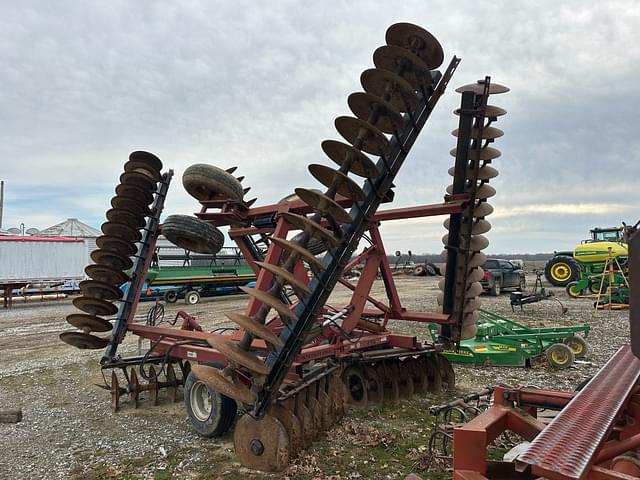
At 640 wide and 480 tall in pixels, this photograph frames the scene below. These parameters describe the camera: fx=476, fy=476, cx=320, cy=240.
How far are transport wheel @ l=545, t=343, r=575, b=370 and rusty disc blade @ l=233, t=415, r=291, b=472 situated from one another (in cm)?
561

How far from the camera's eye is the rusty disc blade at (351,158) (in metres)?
4.25

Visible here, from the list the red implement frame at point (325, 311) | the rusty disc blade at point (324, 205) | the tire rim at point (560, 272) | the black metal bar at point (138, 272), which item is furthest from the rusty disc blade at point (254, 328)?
the tire rim at point (560, 272)

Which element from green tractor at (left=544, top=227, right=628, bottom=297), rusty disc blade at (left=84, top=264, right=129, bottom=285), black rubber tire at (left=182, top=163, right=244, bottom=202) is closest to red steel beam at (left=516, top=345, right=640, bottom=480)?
black rubber tire at (left=182, top=163, right=244, bottom=202)

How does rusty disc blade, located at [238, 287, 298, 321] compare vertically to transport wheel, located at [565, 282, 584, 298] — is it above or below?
above

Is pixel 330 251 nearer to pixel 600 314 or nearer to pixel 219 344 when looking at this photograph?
pixel 219 344

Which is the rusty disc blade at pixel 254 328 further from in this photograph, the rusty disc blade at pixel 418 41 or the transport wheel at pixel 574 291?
the transport wheel at pixel 574 291

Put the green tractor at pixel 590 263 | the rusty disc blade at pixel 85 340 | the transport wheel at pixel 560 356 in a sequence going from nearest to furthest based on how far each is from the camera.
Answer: the rusty disc blade at pixel 85 340 < the transport wheel at pixel 560 356 < the green tractor at pixel 590 263

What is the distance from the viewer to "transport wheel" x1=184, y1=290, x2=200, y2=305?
21984 mm

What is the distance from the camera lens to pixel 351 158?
172 inches

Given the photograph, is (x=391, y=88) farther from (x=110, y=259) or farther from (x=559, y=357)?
(x=559, y=357)

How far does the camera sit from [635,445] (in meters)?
2.55

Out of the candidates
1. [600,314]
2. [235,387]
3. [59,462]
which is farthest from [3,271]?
[600,314]

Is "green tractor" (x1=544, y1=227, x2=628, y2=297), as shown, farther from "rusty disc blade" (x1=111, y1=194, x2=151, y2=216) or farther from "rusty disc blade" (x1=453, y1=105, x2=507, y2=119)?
"rusty disc blade" (x1=111, y1=194, x2=151, y2=216)

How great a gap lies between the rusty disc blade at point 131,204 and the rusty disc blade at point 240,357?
383 centimetres
